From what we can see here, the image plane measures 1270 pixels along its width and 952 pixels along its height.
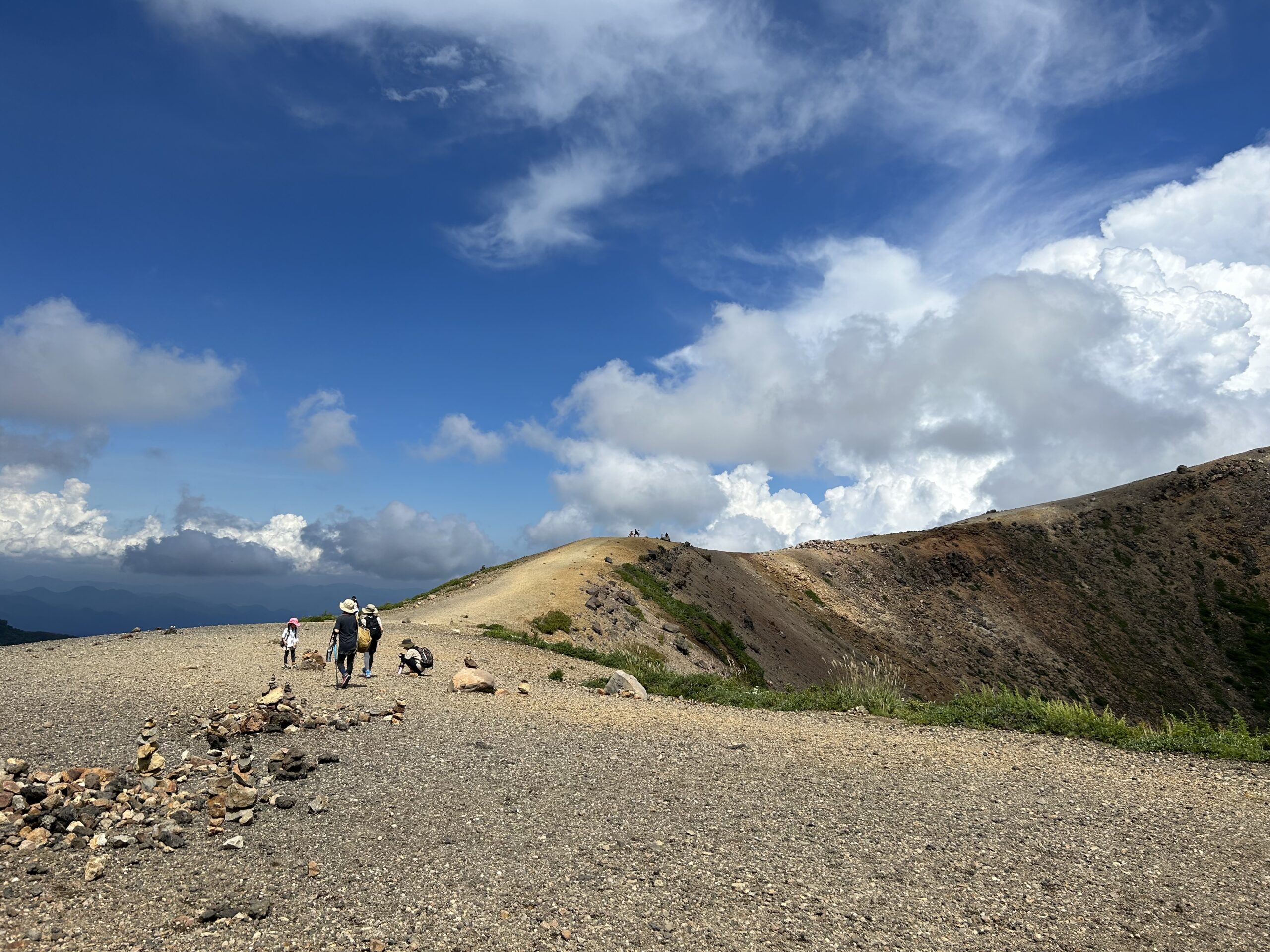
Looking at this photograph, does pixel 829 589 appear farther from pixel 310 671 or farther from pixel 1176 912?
pixel 1176 912

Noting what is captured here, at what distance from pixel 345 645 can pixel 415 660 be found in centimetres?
278

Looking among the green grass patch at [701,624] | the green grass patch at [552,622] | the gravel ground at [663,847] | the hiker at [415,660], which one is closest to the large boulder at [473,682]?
the hiker at [415,660]

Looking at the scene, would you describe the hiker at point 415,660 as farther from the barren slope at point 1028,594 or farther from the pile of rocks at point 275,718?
the barren slope at point 1028,594

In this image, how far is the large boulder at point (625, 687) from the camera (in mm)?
18109

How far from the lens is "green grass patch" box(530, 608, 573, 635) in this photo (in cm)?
2814

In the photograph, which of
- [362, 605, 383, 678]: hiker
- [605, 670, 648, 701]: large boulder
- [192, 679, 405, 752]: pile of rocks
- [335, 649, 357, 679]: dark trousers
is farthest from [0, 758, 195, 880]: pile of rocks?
[605, 670, 648, 701]: large boulder

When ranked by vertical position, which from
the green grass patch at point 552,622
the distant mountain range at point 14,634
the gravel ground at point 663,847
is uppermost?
the green grass patch at point 552,622

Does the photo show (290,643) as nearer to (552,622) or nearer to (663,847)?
(552,622)

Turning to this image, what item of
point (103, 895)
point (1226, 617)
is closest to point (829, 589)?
point (1226, 617)

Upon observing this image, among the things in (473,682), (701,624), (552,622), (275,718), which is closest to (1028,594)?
(701,624)

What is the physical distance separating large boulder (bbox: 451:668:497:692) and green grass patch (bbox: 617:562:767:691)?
1878 cm

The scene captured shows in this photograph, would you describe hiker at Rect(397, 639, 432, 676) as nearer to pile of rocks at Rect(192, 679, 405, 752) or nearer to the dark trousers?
the dark trousers

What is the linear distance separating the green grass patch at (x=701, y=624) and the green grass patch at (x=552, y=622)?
8485mm

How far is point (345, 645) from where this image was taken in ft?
52.3
